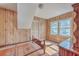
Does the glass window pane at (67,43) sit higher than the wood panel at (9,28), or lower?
lower

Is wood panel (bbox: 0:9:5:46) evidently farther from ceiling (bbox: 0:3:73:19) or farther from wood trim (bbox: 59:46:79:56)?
wood trim (bbox: 59:46:79:56)

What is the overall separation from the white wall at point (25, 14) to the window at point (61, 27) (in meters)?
0.34

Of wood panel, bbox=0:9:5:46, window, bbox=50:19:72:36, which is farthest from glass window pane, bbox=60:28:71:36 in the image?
wood panel, bbox=0:9:5:46

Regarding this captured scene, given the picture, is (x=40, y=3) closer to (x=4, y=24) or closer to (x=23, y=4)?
(x=23, y=4)

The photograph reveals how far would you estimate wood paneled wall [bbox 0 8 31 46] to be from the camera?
4.83 ft

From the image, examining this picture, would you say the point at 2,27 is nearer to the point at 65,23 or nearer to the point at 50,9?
the point at 50,9

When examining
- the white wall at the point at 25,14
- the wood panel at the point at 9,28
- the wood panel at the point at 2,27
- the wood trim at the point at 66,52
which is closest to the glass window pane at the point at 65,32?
the wood trim at the point at 66,52

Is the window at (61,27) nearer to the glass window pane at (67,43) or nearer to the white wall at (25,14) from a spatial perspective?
the glass window pane at (67,43)

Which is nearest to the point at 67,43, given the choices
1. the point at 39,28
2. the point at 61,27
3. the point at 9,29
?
the point at 61,27

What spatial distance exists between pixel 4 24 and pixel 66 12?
2.90 ft

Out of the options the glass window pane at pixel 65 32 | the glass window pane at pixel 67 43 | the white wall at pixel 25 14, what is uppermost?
the white wall at pixel 25 14

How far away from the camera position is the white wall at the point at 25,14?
61.0 inches

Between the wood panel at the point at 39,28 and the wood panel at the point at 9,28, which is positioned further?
the wood panel at the point at 39,28

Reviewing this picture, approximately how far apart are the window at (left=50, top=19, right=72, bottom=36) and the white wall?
1.12 feet
